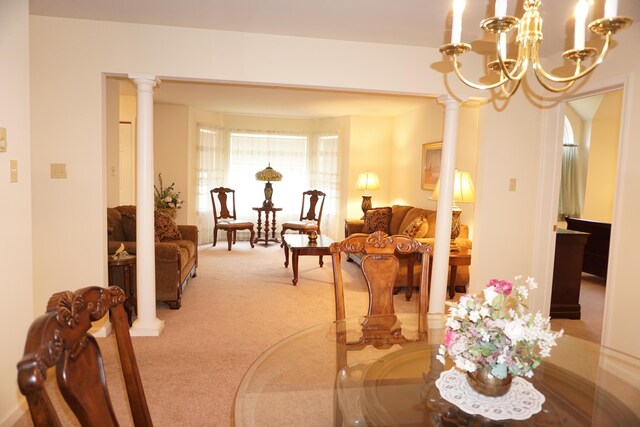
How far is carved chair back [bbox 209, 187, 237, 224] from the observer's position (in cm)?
750

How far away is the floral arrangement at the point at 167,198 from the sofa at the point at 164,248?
1.77m

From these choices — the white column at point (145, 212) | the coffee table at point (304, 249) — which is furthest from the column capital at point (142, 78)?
the coffee table at point (304, 249)

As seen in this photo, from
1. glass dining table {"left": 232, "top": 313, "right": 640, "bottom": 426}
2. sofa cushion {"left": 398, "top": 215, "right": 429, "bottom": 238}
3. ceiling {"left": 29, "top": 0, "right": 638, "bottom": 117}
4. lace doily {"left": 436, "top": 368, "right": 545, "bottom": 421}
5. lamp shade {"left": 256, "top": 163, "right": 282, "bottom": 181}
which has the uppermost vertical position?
ceiling {"left": 29, "top": 0, "right": 638, "bottom": 117}

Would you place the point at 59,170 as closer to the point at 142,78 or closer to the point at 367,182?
the point at 142,78

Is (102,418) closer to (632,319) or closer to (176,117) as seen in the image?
(632,319)

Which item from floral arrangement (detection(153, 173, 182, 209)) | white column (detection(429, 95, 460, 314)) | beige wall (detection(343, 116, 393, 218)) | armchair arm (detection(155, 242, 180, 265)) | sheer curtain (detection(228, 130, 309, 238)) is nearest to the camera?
white column (detection(429, 95, 460, 314))

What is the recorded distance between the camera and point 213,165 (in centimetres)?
788

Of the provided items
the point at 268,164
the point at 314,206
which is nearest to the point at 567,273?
the point at 314,206

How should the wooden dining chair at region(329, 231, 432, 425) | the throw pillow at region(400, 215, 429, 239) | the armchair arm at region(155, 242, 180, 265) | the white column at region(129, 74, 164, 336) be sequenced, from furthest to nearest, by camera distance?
the throw pillow at region(400, 215, 429, 239) → the armchair arm at region(155, 242, 180, 265) → the white column at region(129, 74, 164, 336) → the wooden dining chair at region(329, 231, 432, 425)

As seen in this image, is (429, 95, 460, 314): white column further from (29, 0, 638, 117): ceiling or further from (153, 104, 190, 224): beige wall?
(153, 104, 190, 224): beige wall

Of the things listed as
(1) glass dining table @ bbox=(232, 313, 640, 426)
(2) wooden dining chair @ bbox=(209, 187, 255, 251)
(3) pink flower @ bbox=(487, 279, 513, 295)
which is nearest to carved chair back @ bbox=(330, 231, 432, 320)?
(1) glass dining table @ bbox=(232, 313, 640, 426)

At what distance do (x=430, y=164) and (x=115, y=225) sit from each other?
3929mm

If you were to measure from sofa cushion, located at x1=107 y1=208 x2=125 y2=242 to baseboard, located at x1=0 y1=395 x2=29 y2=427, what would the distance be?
6.64 ft

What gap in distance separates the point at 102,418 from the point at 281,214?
24.5ft
